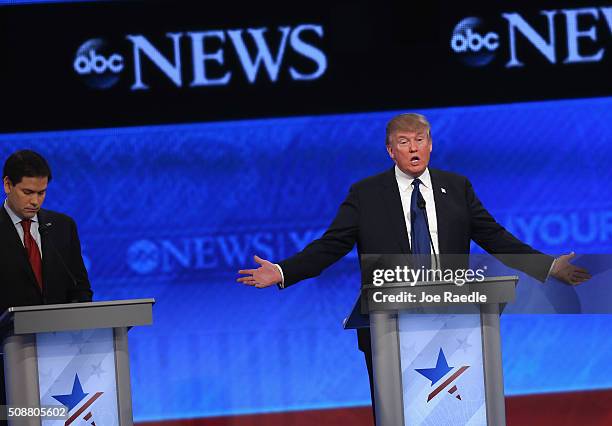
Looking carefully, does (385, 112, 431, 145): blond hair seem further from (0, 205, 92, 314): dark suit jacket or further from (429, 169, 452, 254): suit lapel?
(0, 205, 92, 314): dark suit jacket

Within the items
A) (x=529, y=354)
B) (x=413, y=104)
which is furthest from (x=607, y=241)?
(x=413, y=104)

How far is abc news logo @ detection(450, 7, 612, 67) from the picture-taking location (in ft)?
19.2

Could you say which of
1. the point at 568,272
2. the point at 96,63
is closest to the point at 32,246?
the point at 568,272

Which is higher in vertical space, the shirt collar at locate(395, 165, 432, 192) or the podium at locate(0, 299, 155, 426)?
the shirt collar at locate(395, 165, 432, 192)

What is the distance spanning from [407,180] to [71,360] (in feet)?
4.16

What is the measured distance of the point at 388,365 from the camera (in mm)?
3035

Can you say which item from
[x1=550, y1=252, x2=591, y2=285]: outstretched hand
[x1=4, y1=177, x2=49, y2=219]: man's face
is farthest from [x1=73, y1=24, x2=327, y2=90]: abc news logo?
[x1=550, y1=252, x2=591, y2=285]: outstretched hand

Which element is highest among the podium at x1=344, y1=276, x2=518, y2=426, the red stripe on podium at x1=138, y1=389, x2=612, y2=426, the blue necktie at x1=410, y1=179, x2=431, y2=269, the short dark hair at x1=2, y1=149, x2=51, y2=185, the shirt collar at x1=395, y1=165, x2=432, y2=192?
the short dark hair at x1=2, y1=149, x2=51, y2=185

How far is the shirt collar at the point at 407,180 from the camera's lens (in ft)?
11.7

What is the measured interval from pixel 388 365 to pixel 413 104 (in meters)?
3.02

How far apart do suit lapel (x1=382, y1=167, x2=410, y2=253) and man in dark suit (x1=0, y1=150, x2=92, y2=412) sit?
107 centimetres

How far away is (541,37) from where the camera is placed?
231 inches

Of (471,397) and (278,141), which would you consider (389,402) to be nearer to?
(471,397)

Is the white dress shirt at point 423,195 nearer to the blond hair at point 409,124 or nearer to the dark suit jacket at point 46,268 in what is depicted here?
the blond hair at point 409,124
